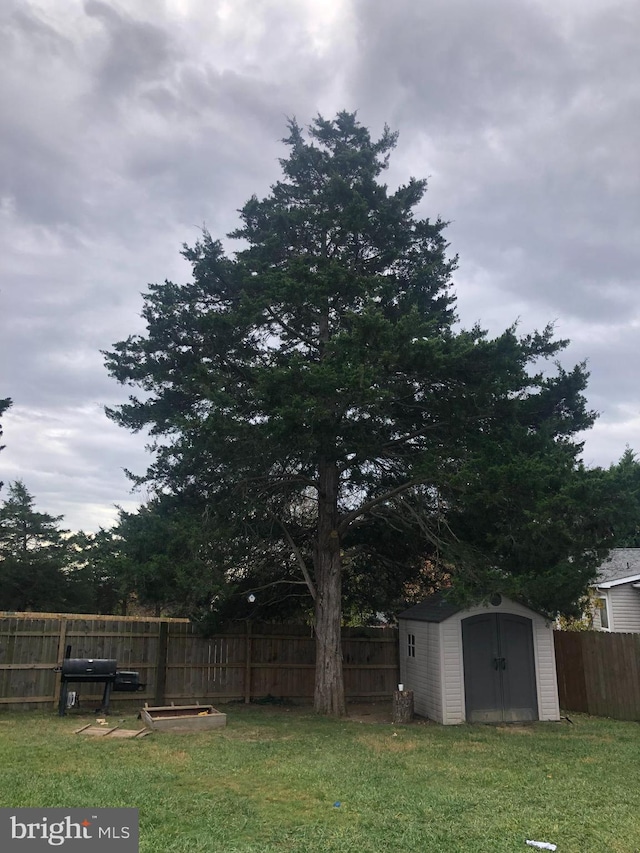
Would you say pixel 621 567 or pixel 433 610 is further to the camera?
pixel 621 567

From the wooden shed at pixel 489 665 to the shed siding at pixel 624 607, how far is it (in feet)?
32.4

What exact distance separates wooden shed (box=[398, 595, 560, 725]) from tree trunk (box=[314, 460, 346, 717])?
1886mm

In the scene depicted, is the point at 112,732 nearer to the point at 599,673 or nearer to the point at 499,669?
Result: the point at 499,669

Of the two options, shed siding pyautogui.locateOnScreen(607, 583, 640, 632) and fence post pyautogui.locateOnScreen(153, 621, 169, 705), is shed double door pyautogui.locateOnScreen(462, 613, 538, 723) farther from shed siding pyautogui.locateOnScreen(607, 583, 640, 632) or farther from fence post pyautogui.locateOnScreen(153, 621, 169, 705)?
shed siding pyautogui.locateOnScreen(607, 583, 640, 632)

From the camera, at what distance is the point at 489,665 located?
37.4 feet

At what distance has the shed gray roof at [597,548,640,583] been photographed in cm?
2006

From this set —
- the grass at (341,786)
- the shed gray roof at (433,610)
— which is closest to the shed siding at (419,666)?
the shed gray roof at (433,610)

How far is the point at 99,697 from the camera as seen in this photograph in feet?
39.1

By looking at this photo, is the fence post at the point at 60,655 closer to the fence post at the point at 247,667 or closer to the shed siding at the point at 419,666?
the fence post at the point at 247,667

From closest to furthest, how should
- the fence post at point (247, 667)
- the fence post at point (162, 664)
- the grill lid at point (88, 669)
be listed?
the grill lid at point (88, 669) < the fence post at point (162, 664) < the fence post at point (247, 667)

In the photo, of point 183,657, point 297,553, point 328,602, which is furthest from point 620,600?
point 183,657

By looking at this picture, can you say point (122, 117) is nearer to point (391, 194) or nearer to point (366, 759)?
point (391, 194)

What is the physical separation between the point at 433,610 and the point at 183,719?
5428mm

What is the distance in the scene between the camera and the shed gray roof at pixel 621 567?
2006cm
